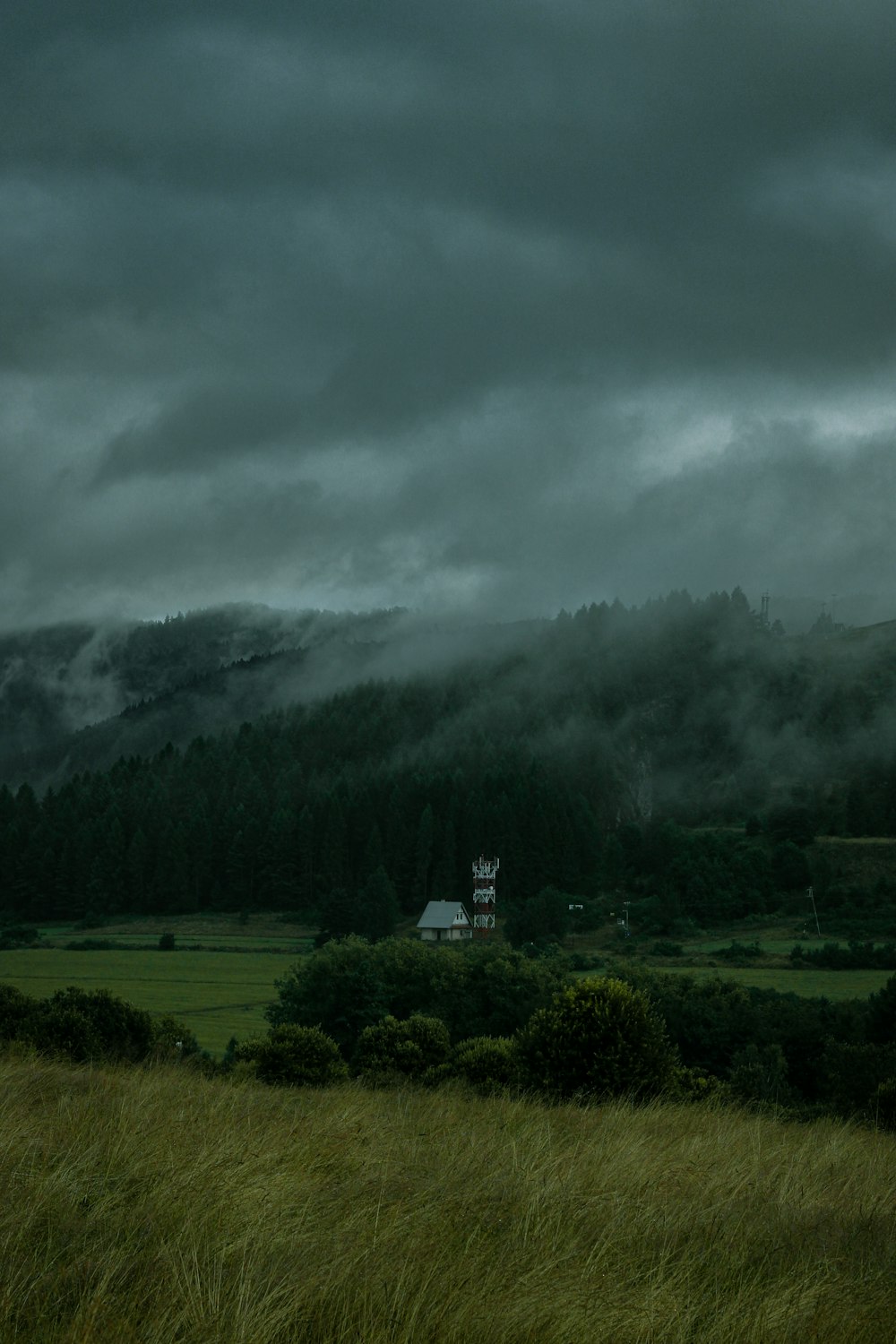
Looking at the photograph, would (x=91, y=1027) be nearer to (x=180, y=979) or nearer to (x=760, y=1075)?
(x=760, y=1075)

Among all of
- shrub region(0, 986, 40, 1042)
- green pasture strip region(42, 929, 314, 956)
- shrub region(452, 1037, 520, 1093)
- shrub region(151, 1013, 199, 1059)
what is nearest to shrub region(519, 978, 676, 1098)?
shrub region(452, 1037, 520, 1093)

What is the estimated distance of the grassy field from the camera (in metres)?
58.8

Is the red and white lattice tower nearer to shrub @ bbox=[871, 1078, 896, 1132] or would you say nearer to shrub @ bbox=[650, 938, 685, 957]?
shrub @ bbox=[650, 938, 685, 957]

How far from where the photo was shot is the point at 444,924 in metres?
110

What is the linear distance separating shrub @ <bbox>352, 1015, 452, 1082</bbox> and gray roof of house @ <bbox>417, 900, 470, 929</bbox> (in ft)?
276

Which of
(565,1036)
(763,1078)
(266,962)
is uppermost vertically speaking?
(565,1036)

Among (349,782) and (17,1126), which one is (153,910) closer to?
(349,782)

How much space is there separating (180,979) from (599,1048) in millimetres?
63143

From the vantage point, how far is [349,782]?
6270 inches

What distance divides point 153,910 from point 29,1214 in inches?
5343

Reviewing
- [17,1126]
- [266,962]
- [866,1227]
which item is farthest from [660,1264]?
[266,962]

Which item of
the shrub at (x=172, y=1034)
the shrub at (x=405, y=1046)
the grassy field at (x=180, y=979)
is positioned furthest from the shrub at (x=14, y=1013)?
the grassy field at (x=180, y=979)

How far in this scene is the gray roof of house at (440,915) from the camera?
111 metres

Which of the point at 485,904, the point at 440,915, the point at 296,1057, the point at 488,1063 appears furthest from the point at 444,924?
the point at 488,1063
